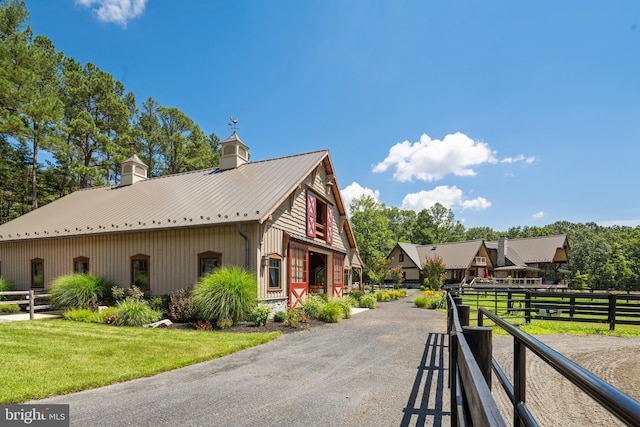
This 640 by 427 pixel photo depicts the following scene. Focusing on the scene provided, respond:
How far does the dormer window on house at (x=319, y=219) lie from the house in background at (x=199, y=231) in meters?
0.05

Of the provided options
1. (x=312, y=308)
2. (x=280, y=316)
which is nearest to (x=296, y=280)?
(x=312, y=308)

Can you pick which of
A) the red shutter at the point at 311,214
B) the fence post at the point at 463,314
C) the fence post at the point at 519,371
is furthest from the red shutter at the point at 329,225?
the fence post at the point at 519,371

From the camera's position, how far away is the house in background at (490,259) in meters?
45.1

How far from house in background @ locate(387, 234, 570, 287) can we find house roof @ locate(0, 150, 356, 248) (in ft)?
92.1

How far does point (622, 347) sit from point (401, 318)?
7203 millimetres

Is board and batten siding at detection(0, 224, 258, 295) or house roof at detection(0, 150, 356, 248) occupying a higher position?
house roof at detection(0, 150, 356, 248)

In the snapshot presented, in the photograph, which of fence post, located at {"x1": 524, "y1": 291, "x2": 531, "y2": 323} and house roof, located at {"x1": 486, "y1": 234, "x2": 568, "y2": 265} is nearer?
fence post, located at {"x1": 524, "y1": 291, "x2": 531, "y2": 323}

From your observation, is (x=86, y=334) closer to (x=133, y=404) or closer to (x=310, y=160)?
(x=133, y=404)

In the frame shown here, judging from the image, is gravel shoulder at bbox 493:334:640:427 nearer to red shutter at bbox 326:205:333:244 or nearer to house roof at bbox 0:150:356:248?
house roof at bbox 0:150:356:248

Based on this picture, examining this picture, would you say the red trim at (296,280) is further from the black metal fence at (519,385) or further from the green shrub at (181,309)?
the black metal fence at (519,385)

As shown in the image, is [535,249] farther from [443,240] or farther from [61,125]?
[61,125]

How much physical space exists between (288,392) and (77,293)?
1227 cm

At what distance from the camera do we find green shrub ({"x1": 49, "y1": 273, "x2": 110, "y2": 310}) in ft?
46.9

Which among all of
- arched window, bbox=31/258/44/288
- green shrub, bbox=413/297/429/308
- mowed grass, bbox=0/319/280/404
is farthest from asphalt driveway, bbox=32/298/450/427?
arched window, bbox=31/258/44/288
